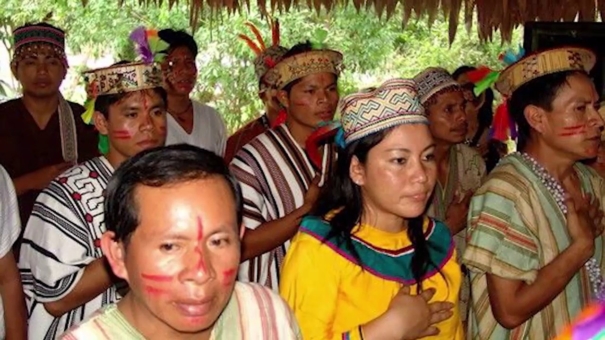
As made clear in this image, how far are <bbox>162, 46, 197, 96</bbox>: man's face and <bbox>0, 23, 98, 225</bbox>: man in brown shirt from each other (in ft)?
1.84

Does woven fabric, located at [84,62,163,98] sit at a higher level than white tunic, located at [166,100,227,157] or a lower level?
higher

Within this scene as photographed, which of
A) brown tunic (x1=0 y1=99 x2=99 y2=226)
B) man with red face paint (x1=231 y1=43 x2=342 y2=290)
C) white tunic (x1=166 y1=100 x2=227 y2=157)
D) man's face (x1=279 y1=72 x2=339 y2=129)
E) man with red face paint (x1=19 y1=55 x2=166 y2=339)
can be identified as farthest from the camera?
white tunic (x1=166 y1=100 x2=227 y2=157)

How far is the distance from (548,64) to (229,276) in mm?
1453

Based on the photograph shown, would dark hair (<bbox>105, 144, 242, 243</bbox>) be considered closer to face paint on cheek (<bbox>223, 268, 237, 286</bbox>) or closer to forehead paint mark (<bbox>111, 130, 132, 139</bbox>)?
face paint on cheek (<bbox>223, 268, 237, 286</bbox>)

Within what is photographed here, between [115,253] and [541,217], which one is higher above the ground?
[115,253]

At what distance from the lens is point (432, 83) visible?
381cm

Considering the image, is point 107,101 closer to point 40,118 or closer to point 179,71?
point 40,118

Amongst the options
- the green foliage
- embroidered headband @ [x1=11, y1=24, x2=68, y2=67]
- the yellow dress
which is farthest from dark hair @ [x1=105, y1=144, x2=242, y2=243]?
the green foliage

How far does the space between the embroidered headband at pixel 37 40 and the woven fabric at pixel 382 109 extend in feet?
7.42

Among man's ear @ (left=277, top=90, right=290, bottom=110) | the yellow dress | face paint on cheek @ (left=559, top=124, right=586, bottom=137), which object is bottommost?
the yellow dress

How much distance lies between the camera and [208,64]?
9508 mm

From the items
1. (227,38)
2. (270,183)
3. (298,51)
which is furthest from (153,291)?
(227,38)

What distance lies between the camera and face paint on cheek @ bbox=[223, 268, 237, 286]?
1.53m

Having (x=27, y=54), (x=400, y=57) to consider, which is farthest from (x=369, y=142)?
(x=400, y=57)
